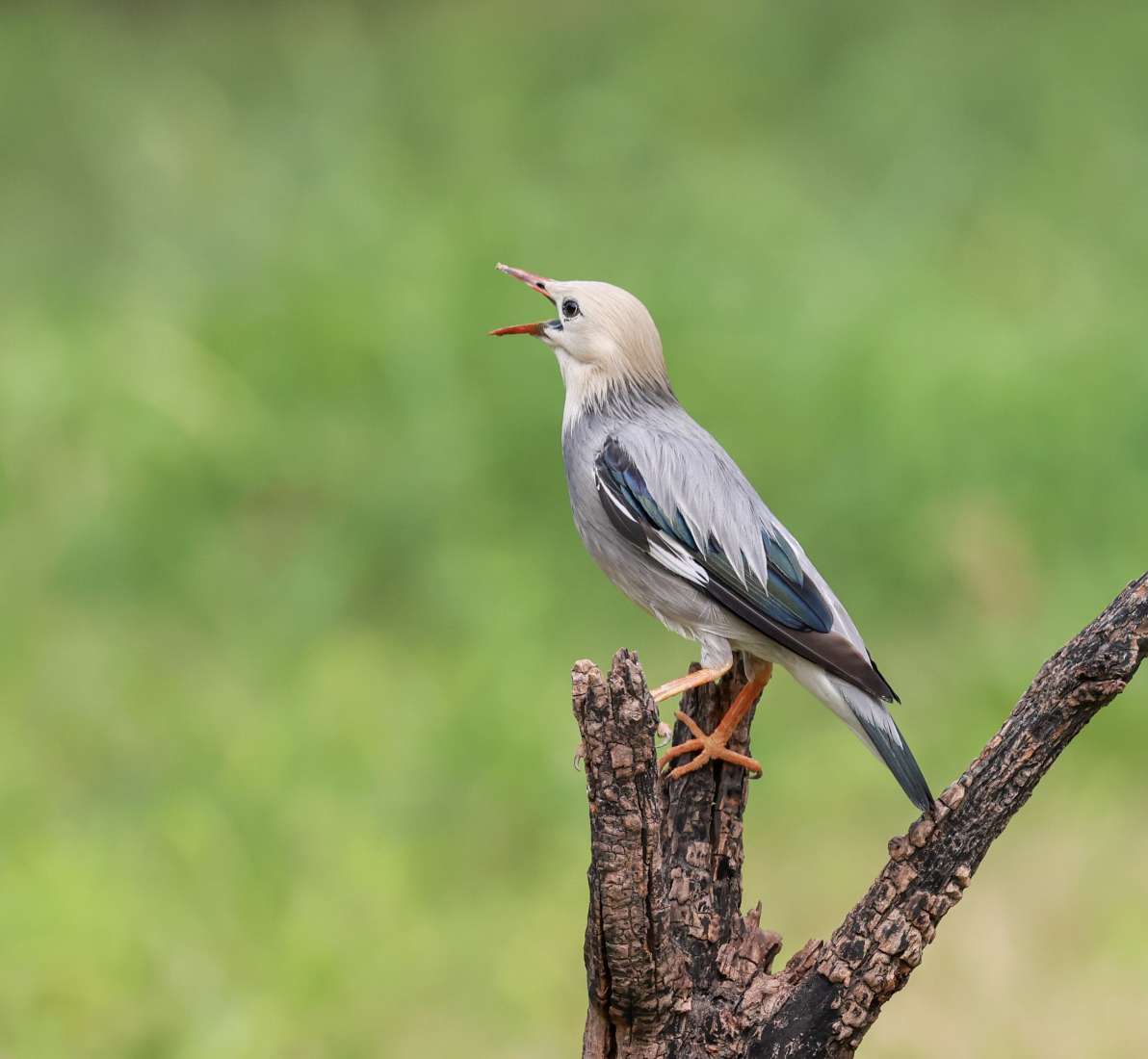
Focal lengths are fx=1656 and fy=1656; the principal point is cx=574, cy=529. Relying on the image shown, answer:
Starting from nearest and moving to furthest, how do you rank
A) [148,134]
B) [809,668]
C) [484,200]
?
[809,668] → [484,200] → [148,134]

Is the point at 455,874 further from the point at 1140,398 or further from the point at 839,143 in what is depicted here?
the point at 839,143

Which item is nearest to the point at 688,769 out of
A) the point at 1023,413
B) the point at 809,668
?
the point at 809,668

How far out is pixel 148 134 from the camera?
14461 millimetres

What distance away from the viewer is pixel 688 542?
18.6ft

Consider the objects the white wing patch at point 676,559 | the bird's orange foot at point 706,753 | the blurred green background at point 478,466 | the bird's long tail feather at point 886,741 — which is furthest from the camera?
the blurred green background at point 478,466

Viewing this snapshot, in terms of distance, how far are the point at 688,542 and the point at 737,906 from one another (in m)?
1.22

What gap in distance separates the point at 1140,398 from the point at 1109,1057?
532cm

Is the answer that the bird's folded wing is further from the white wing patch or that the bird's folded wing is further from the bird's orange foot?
the bird's orange foot

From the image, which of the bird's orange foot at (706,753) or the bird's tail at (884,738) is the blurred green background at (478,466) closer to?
the bird's orange foot at (706,753)

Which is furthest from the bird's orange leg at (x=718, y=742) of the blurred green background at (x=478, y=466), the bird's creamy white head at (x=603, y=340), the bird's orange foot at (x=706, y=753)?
the blurred green background at (x=478, y=466)

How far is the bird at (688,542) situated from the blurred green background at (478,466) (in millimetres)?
3625

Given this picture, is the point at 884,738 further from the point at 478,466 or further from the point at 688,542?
the point at 478,466

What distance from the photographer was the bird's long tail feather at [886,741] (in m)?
4.98

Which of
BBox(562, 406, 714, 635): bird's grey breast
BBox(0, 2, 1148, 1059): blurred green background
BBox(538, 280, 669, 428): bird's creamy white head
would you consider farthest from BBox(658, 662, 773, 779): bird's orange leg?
BBox(0, 2, 1148, 1059): blurred green background
